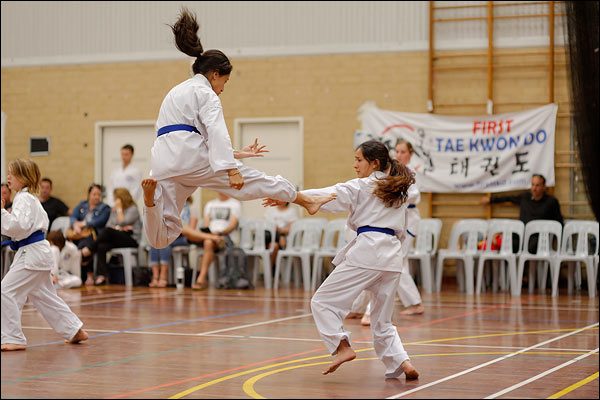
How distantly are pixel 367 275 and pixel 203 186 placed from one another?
1279 millimetres

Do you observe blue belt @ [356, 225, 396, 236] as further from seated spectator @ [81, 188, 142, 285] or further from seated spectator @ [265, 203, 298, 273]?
seated spectator @ [81, 188, 142, 285]

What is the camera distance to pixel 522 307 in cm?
1153

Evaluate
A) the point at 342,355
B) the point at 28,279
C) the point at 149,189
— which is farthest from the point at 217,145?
the point at 28,279

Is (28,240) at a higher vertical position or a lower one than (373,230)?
lower

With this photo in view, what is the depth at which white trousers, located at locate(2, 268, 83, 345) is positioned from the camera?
7332 mm

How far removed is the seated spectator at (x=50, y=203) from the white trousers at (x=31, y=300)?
9309 mm

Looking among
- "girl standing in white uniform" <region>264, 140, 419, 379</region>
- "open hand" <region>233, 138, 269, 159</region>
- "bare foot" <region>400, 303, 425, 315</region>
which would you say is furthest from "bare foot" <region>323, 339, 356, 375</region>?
"bare foot" <region>400, 303, 425, 315</region>

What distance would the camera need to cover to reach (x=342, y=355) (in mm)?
5930

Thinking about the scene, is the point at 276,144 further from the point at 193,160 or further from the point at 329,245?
the point at 193,160

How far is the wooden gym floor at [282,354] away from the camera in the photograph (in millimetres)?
5672

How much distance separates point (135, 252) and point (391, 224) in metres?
9.73

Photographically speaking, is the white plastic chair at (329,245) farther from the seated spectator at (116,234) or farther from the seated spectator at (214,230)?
the seated spectator at (116,234)

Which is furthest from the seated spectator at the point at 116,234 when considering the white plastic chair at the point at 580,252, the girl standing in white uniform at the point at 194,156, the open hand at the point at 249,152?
the girl standing in white uniform at the point at 194,156

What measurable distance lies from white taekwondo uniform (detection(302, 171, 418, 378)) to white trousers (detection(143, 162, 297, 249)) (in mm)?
401
